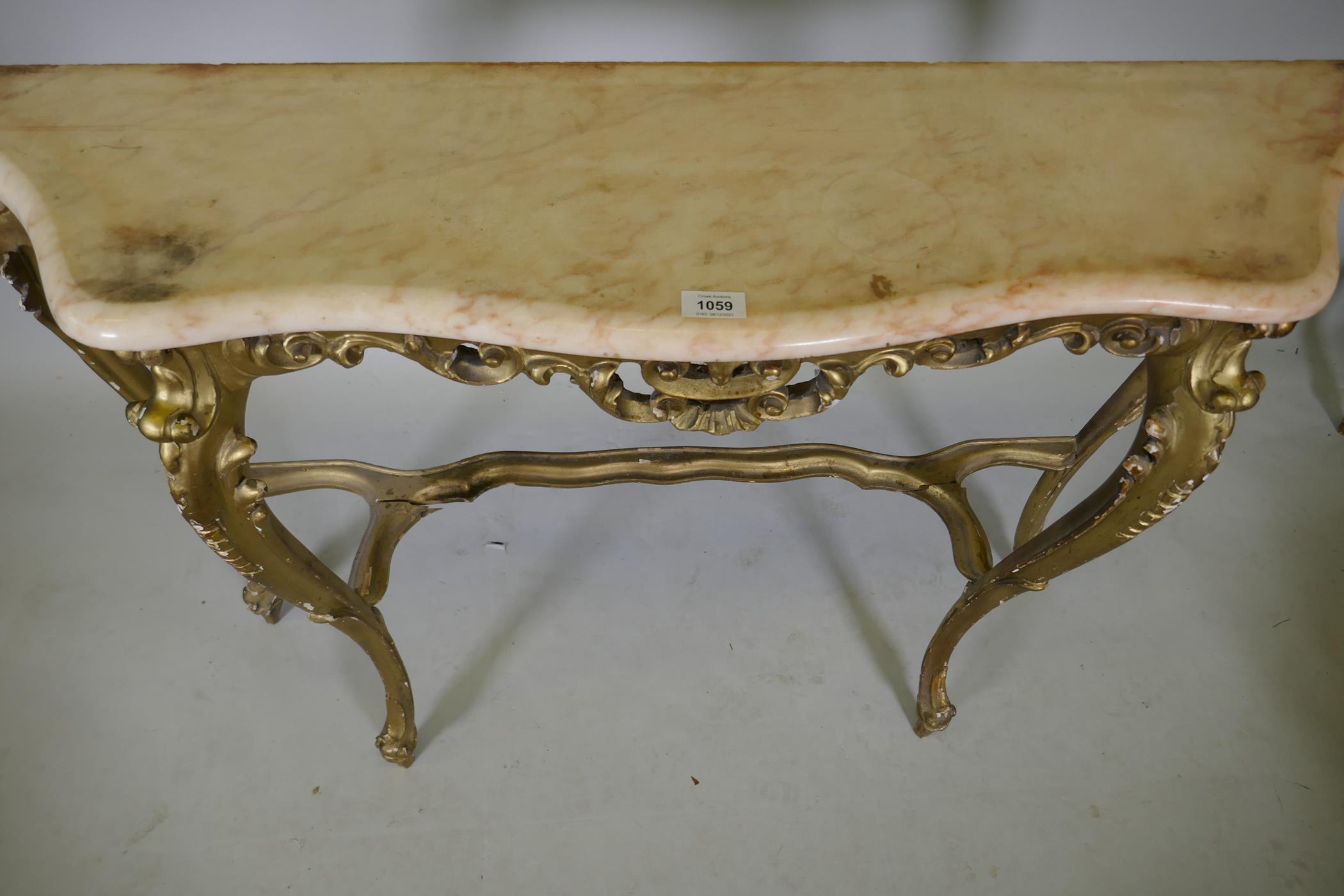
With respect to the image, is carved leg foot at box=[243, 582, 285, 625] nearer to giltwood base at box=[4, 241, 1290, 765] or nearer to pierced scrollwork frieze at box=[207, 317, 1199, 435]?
giltwood base at box=[4, 241, 1290, 765]

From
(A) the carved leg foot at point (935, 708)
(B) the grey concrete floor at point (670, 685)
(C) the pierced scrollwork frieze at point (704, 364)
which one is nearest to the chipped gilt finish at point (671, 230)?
(C) the pierced scrollwork frieze at point (704, 364)

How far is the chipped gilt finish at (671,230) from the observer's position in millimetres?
813

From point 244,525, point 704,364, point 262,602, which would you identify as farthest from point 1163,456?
point 262,602

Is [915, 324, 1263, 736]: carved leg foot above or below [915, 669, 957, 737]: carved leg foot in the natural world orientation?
above

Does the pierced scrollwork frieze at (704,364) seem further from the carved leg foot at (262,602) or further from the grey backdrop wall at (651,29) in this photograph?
the grey backdrop wall at (651,29)

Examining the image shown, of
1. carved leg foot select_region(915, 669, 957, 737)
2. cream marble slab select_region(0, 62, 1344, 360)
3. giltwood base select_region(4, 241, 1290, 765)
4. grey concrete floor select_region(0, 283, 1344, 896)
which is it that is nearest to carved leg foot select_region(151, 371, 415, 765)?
giltwood base select_region(4, 241, 1290, 765)

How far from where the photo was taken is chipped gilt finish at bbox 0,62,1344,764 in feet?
2.67

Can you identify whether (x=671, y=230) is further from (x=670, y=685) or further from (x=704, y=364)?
(x=670, y=685)

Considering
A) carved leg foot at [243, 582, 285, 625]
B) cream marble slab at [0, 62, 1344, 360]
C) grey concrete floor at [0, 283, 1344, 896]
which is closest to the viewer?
cream marble slab at [0, 62, 1344, 360]

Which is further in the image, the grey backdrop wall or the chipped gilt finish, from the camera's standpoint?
the grey backdrop wall

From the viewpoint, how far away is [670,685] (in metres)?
1.46

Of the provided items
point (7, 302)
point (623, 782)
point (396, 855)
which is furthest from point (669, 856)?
point (7, 302)

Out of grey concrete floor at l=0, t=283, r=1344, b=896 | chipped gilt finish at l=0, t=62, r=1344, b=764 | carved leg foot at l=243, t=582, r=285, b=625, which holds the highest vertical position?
chipped gilt finish at l=0, t=62, r=1344, b=764

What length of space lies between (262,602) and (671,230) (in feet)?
3.27
